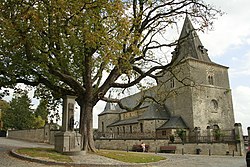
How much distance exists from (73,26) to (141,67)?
7.33m

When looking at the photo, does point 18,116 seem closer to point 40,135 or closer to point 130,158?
point 40,135

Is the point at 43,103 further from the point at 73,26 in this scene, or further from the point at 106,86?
the point at 73,26

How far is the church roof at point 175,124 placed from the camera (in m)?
38.3

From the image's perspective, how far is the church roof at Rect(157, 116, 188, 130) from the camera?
38344 mm

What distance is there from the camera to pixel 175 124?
3897 cm

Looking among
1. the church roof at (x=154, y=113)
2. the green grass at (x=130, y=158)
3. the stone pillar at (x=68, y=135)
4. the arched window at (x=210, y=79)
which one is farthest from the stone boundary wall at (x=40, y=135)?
the arched window at (x=210, y=79)

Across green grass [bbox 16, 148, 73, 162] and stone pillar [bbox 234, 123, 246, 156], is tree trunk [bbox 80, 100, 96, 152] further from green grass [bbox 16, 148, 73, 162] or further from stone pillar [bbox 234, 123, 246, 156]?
stone pillar [bbox 234, 123, 246, 156]

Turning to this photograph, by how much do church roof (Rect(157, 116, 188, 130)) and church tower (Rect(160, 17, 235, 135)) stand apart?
23.4 inches

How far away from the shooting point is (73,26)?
12070 mm

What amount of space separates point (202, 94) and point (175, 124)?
6702 millimetres

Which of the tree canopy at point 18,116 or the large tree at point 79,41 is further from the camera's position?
the tree canopy at point 18,116

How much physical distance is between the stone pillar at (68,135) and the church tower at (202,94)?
2499cm

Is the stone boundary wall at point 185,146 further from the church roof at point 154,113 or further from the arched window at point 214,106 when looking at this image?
the arched window at point 214,106

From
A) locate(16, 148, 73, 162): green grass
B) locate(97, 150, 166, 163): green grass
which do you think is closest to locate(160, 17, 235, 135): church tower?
locate(97, 150, 166, 163): green grass
